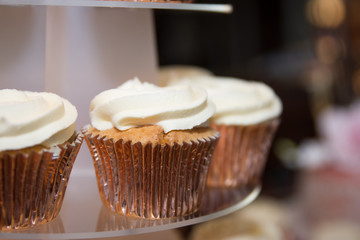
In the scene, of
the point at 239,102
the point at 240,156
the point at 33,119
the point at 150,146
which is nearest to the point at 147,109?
the point at 150,146

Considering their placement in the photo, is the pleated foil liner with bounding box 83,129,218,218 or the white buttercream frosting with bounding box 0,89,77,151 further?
the pleated foil liner with bounding box 83,129,218,218

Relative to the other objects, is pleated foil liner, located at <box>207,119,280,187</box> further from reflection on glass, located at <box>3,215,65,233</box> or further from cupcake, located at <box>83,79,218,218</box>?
reflection on glass, located at <box>3,215,65,233</box>

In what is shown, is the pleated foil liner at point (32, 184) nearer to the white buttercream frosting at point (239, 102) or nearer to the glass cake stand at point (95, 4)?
the glass cake stand at point (95, 4)

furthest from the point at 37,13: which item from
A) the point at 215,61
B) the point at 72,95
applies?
the point at 215,61

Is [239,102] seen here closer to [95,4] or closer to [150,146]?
[150,146]

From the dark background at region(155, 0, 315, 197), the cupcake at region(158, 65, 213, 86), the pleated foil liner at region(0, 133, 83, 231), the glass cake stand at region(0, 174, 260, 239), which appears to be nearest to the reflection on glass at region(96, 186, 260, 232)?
the glass cake stand at region(0, 174, 260, 239)

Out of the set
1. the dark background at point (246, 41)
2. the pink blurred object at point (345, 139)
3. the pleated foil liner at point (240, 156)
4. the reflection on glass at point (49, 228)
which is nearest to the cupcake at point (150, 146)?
the reflection on glass at point (49, 228)
